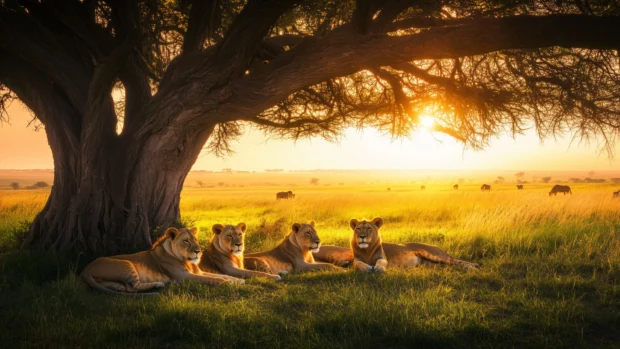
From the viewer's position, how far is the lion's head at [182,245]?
27.6 ft

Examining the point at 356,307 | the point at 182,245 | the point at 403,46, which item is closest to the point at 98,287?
the point at 182,245

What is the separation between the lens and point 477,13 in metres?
11.7

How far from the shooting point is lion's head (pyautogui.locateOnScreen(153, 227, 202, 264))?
8.41 metres

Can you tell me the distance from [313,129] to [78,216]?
7.93 m

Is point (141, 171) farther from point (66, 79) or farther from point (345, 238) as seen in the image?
point (345, 238)

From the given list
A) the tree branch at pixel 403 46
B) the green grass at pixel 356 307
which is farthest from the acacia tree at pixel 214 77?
the green grass at pixel 356 307

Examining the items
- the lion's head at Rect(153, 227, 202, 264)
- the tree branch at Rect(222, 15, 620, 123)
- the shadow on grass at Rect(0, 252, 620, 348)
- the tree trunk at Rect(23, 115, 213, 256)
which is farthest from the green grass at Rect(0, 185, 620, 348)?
the tree branch at Rect(222, 15, 620, 123)

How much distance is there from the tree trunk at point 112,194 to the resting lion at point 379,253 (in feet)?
12.7

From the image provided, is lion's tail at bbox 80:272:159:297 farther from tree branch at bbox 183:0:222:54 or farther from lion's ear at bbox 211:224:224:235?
tree branch at bbox 183:0:222:54

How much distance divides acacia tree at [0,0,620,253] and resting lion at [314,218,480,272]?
2.59m

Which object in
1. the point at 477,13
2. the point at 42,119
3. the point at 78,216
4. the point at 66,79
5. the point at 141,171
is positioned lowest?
the point at 78,216

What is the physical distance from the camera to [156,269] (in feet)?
27.8

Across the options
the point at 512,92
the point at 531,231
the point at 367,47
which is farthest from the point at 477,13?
the point at 531,231

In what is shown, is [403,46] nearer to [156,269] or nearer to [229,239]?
[229,239]
